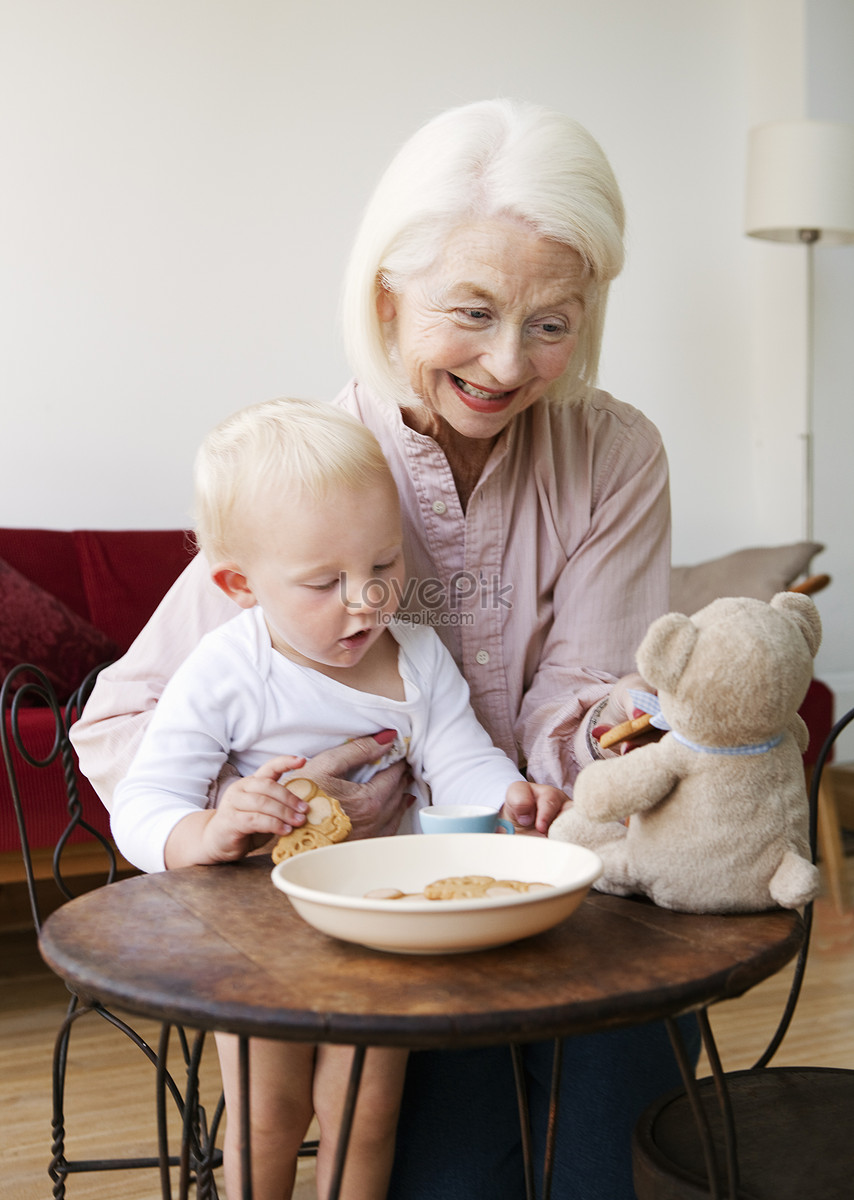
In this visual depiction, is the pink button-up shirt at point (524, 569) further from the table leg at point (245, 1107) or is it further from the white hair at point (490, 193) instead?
the table leg at point (245, 1107)

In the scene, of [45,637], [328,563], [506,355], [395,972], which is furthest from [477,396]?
[45,637]

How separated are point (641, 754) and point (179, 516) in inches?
100

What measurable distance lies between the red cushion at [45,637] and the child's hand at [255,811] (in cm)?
155

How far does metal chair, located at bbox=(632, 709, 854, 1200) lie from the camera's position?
0.79m

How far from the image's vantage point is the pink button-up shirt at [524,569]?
1359 millimetres

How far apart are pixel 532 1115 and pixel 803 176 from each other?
124 inches

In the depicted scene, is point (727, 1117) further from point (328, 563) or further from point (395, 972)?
point (328, 563)

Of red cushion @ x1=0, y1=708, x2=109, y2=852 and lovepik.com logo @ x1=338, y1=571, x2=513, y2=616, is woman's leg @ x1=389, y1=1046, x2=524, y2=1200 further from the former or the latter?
red cushion @ x1=0, y1=708, x2=109, y2=852

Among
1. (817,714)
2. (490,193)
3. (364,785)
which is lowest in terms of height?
(817,714)

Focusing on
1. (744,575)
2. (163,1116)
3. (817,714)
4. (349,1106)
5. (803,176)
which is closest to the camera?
(349,1106)

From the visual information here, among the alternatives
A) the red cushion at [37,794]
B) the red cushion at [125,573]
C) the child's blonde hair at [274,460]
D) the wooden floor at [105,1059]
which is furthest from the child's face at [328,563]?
the red cushion at [125,573]

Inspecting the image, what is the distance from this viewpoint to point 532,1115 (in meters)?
1.26

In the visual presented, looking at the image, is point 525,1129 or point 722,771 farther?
point 525,1129

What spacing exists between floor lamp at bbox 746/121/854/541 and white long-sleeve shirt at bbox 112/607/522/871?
2819 mm
